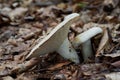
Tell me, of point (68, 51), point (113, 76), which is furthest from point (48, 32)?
point (113, 76)

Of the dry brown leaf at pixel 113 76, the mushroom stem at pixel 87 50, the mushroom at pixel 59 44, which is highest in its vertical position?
the mushroom at pixel 59 44

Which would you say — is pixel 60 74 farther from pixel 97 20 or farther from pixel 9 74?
pixel 97 20

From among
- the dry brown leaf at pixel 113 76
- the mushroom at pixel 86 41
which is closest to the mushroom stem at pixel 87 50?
the mushroom at pixel 86 41

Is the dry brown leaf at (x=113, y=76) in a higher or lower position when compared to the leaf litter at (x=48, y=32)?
lower

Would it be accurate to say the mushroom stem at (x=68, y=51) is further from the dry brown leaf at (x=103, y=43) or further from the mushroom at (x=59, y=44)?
the dry brown leaf at (x=103, y=43)

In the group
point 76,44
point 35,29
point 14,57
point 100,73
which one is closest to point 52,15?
point 35,29

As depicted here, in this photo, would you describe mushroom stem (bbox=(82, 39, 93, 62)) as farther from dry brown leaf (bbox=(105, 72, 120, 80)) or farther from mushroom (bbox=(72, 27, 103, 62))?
dry brown leaf (bbox=(105, 72, 120, 80))
